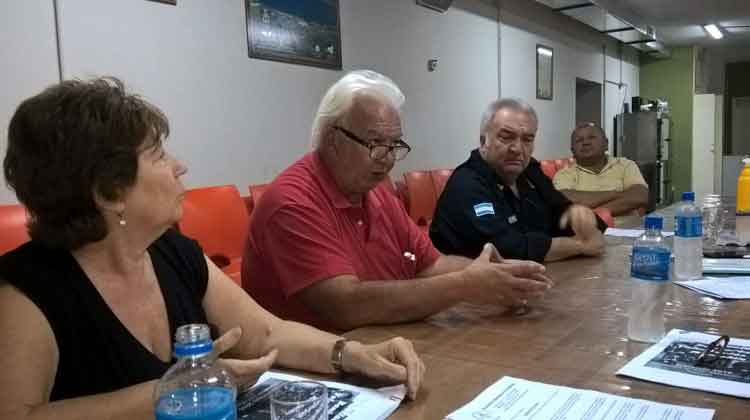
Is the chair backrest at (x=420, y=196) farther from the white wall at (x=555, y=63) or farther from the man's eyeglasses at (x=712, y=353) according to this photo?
the man's eyeglasses at (x=712, y=353)

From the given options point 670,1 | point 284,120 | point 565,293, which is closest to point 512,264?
point 565,293

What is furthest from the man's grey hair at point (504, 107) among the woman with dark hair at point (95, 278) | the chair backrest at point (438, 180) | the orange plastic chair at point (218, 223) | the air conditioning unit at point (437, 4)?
the air conditioning unit at point (437, 4)

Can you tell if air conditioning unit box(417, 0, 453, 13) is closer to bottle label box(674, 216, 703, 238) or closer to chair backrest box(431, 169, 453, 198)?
chair backrest box(431, 169, 453, 198)

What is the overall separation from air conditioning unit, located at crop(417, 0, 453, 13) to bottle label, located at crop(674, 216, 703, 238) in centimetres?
400

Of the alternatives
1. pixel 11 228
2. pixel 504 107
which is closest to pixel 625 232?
pixel 504 107

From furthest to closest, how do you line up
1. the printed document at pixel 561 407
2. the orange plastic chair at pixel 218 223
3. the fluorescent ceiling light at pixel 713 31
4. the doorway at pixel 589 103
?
the doorway at pixel 589 103, the fluorescent ceiling light at pixel 713 31, the orange plastic chair at pixel 218 223, the printed document at pixel 561 407

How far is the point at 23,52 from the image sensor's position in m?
2.74

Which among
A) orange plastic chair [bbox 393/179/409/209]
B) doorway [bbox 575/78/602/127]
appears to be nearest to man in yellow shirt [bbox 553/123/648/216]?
orange plastic chair [bbox 393/179/409/209]

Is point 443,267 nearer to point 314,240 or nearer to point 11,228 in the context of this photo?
point 314,240

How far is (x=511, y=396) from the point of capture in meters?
1.00

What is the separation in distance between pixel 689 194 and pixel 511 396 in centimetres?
165

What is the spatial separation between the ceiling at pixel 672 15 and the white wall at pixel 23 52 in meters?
5.71

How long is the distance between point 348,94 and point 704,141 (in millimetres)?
11069

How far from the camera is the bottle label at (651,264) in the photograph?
1.24 m
